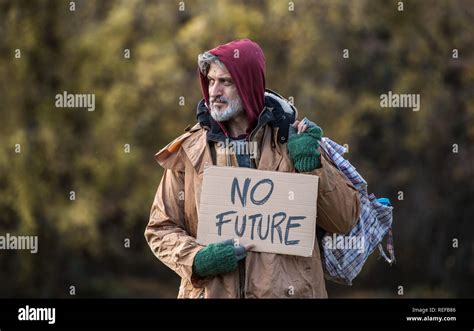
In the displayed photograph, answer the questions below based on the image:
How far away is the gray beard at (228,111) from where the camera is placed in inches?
192

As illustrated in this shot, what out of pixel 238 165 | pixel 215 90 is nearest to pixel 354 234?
pixel 238 165

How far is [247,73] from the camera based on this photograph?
4.90m

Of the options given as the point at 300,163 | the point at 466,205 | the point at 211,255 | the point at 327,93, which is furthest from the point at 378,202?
the point at 466,205

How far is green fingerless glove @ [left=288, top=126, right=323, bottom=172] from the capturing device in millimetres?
4723

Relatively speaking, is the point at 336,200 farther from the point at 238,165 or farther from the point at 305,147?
the point at 238,165

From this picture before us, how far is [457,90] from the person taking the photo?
1462cm

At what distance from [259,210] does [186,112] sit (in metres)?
9.54
